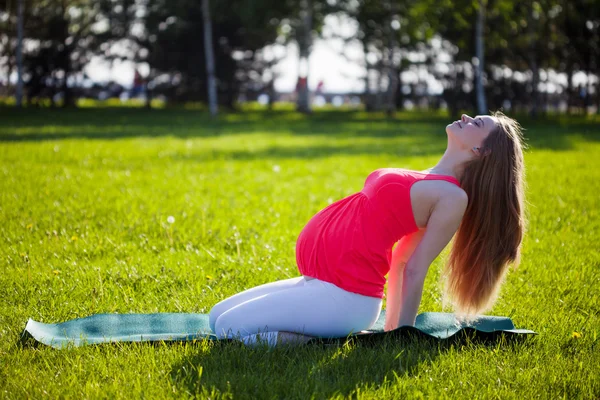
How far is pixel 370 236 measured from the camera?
11.9ft

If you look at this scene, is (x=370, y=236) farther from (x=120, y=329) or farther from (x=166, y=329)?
(x=120, y=329)

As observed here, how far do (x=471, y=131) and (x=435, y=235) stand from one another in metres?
0.63

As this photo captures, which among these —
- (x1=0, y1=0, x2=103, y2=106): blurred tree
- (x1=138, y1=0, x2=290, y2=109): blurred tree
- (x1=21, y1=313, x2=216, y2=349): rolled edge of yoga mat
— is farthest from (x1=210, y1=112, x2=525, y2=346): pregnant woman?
(x1=0, y1=0, x2=103, y2=106): blurred tree

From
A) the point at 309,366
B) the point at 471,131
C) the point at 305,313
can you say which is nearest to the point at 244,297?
the point at 305,313

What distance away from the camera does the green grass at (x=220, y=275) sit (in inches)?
127

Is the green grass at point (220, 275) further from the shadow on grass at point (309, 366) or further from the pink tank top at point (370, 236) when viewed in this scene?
the pink tank top at point (370, 236)

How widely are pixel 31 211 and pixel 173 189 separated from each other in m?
2.31

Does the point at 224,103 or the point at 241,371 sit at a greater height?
the point at 224,103

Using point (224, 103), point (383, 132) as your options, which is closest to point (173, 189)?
point (383, 132)

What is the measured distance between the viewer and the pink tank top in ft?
11.8

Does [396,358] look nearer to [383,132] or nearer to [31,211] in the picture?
[31,211]

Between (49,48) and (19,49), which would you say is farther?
(49,48)

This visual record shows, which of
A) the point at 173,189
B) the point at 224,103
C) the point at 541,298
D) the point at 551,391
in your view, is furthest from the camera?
the point at 224,103

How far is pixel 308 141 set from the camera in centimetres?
1814
